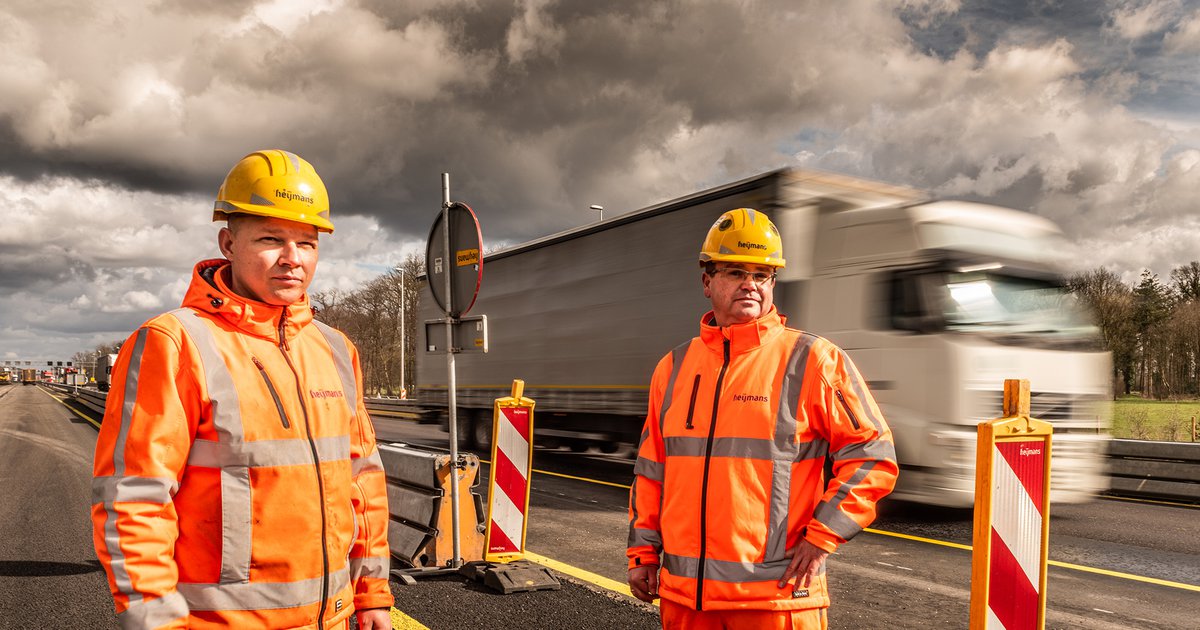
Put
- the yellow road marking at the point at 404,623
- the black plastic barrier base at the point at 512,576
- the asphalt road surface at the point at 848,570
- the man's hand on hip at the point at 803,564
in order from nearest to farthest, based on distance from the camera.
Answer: the man's hand on hip at the point at 803,564, the yellow road marking at the point at 404,623, the asphalt road surface at the point at 848,570, the black plastic barrier base at the point at 512,576

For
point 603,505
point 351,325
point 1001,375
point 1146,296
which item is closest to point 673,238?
point 603,505

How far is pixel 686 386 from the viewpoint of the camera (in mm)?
2826

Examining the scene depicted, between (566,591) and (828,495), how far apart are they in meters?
3.69

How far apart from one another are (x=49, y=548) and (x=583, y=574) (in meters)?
5.14

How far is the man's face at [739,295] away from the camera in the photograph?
283 cm

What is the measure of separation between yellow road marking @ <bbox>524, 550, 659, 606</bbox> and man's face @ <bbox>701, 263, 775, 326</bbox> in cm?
347

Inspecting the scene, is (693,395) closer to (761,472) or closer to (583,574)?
(761,472)

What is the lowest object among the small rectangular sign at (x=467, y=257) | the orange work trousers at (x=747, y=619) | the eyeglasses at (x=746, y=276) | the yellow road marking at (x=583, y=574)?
the yellow road marking at (x=583, y=574)

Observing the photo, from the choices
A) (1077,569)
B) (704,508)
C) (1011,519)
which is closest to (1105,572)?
(1077,569)

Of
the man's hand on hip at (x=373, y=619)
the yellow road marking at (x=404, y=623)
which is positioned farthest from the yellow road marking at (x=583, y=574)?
the man's hand on hip at (x=373, y=619)

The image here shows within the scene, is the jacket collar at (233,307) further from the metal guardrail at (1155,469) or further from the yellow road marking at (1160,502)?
A: the metal guardrail at (1155,469)

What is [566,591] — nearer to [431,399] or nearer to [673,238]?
[673,238]

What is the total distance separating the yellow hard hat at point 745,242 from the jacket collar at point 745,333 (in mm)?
201

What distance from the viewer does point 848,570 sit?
693cm
